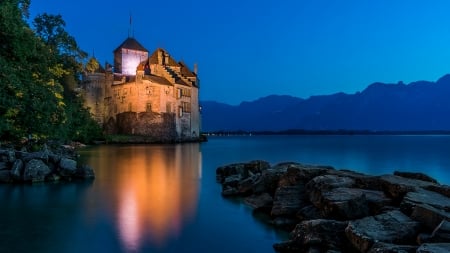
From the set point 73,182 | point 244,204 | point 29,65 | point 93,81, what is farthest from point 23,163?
point 93,81

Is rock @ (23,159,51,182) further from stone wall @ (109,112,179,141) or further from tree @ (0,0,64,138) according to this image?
stone wall @ (109,112,179,141)

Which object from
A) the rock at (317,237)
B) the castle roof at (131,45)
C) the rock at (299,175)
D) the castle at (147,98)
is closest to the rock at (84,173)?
the rock at (299,175)

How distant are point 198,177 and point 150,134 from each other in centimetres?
5894

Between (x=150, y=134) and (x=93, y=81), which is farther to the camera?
(x=93, y=81)

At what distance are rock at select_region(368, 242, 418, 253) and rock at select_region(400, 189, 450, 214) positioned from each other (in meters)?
2.33

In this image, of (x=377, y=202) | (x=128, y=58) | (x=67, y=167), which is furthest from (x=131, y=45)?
(x=377, y=202)

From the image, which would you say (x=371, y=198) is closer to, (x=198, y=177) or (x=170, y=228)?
(x=170, y=228)

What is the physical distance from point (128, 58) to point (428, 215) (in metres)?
96.6

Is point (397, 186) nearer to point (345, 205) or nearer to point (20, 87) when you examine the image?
point (345, 205)

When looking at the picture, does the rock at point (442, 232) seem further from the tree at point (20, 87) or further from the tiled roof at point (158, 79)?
the tiled roof at point (158, 79)

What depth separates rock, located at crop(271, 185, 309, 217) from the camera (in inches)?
480

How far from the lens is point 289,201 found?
41.3ft

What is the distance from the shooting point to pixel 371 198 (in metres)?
10.8

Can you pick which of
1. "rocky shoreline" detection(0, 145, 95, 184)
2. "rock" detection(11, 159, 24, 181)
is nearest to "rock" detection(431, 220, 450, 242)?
"rocky shoreline" detection(0, 145, 95, 184)
